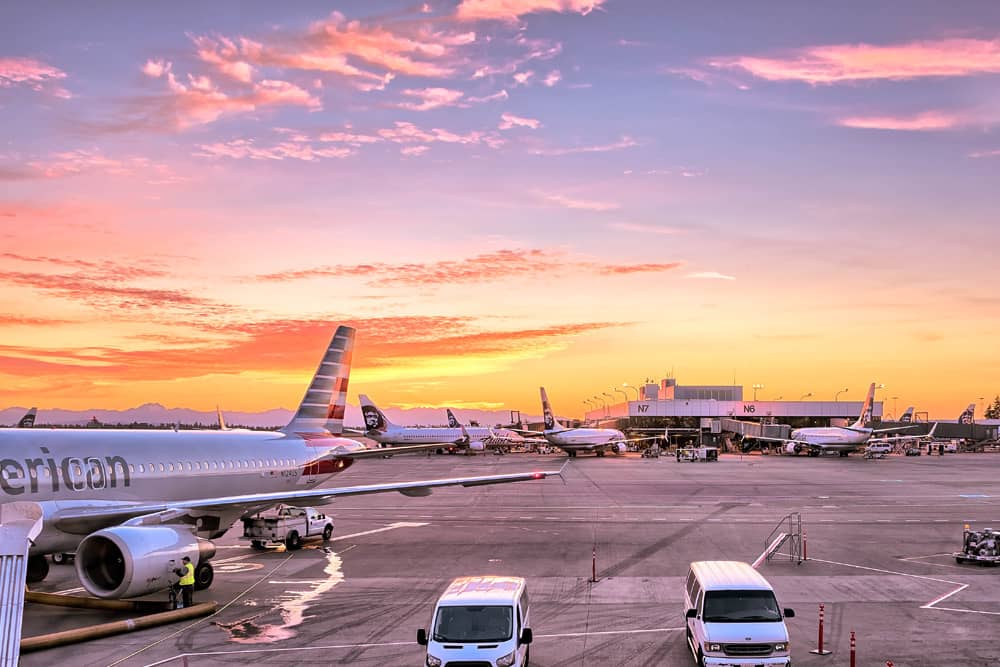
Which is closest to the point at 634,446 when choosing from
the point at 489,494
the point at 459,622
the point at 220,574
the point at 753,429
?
the point at 753,429

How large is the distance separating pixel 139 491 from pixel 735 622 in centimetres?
2126

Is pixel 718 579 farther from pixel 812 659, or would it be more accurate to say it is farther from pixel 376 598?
pixel 376 598

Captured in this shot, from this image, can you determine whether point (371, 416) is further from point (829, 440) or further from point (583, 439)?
point (829, 440)

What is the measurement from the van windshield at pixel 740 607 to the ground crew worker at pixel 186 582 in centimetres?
1547

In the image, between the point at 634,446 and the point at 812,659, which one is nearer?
the point at 812,659

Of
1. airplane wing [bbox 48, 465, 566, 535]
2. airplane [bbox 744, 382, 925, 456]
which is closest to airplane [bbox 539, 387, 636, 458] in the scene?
airplane [bbox 744, 382, 925, 456]

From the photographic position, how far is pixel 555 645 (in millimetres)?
23469

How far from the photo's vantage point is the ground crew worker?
90.1ft

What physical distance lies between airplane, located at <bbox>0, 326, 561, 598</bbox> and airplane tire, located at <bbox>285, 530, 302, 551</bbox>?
2149mm

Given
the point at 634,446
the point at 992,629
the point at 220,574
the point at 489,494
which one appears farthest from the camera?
the point at 634,446

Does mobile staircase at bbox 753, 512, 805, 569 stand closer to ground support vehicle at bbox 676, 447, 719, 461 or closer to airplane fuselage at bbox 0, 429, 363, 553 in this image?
airplane fuselage at bbox 0, 429, 363, 553

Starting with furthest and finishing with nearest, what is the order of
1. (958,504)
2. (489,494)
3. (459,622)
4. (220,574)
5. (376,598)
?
(489,494), (958,504), (220,574), (376,598), (459,622)

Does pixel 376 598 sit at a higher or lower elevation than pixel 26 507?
lower

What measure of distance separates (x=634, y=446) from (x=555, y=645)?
548 feet
